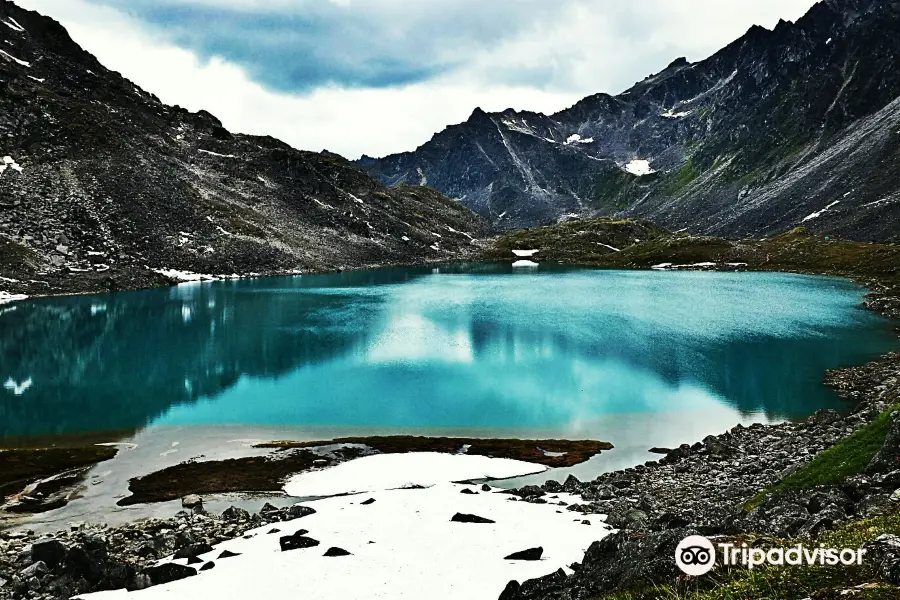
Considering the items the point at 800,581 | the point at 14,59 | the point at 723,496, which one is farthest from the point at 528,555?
the point at 14,59

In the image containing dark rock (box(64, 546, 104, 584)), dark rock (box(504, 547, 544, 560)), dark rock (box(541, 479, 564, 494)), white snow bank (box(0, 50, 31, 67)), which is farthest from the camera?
white snow bank (box(0, 50, 31, 67))

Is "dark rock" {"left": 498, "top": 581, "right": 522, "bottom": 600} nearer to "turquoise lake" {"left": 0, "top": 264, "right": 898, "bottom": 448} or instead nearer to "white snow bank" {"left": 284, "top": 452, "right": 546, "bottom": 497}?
"white snow bank" {"left": 284, "top": 452, "right": 546, "bottom": 497}

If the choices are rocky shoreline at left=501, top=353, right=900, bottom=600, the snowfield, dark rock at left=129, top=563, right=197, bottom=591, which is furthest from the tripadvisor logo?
dark rock at left=129, top=563, right=197, bottom=591

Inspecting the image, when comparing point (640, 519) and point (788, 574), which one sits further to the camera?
point (640, 519)

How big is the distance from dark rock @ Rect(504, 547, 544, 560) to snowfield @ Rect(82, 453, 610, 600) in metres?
0.23

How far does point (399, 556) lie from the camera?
16.9m

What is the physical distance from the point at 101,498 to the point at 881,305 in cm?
9852

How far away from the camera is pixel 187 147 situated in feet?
627

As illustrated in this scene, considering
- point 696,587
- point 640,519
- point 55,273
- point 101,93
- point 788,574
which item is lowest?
point 640,519

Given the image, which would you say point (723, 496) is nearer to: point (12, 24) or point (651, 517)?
point (651, 517)

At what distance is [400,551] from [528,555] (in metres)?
4.01

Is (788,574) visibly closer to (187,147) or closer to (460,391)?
(460,391)

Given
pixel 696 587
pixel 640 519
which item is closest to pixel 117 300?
pixel 640 519

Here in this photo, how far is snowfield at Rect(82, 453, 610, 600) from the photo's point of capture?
14969 mm
